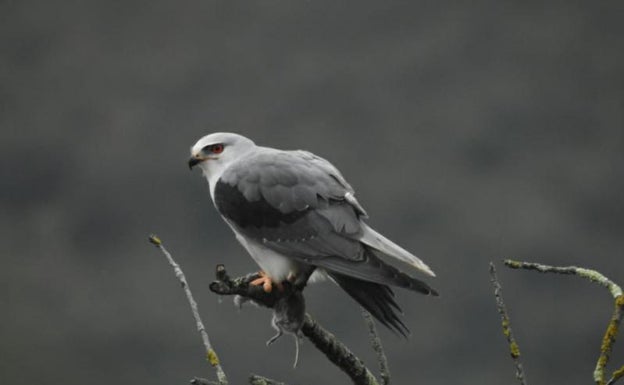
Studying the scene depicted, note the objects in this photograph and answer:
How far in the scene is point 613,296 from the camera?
142cm

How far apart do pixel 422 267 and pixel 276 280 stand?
47 centimetres

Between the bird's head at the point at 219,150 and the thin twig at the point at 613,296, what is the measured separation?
3.92ft

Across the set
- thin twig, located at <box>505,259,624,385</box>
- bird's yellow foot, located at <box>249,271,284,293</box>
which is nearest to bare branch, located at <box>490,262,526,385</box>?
thin twig, located at <box>505,259,624,385</box>

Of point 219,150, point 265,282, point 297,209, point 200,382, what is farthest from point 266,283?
point 200,382

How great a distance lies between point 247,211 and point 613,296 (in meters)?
1.19

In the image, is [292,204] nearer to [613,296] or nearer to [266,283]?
[266,283]

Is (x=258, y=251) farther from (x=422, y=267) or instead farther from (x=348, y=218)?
(x=422, y=267)

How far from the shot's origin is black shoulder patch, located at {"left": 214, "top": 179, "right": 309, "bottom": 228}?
7.53ft

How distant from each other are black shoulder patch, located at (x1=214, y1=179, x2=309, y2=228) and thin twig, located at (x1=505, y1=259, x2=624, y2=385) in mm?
940

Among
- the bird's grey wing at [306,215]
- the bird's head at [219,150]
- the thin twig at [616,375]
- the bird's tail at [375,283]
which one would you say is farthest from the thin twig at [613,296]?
the bird's head at [219,150]

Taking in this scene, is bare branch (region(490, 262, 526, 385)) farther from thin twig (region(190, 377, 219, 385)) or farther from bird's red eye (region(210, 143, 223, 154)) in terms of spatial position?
bird's red eye (region(210, 143, 223, 154))

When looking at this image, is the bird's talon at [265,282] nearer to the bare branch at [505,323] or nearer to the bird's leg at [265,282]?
the bird's leg at [265,282]

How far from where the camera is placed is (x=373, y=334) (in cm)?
190

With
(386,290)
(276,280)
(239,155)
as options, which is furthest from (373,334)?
(239,155)
